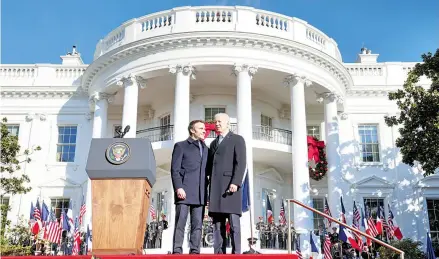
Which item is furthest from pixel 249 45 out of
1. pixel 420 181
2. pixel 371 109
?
pixel 420 181

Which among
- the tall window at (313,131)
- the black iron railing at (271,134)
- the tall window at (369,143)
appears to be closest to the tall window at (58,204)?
the black iron railing at (271,134)

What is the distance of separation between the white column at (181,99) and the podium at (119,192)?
12.4 meters

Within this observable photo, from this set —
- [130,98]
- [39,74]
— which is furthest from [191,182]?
[39,74]

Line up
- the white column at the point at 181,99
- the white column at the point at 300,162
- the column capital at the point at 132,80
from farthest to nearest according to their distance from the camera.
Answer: the column capital at the point at 132,80 → the white column at the point at 181,99 → the white column at the point at 300,162

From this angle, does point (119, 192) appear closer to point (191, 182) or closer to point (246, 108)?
point (191, 182)

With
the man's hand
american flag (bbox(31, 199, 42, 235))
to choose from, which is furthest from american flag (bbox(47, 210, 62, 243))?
the man's hand

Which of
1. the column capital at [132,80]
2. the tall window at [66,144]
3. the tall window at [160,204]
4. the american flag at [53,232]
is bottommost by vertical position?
the american flag at [53,232]

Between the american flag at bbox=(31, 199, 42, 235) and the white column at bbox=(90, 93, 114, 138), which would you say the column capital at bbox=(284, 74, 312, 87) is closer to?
the white column at bbox=(90, 93, 114, 138)

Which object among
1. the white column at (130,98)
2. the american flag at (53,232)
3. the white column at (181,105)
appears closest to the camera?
the american flag at (53,232)

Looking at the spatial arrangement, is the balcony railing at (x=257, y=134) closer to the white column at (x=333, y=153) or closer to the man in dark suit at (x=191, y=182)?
the white column at (x=333, y=153)

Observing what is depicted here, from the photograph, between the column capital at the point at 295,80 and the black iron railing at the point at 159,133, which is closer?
the column capital at the point at 295,80

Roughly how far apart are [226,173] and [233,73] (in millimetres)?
14051

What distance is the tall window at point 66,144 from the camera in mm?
24938

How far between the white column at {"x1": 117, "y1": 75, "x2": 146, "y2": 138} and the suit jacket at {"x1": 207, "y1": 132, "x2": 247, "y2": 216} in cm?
A: 1382
